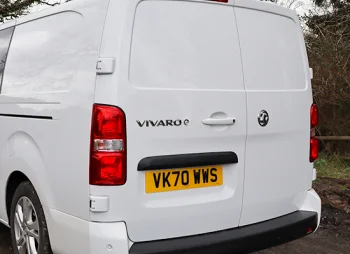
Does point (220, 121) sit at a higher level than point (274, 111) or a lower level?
lower

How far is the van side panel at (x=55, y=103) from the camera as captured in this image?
98.1 inches

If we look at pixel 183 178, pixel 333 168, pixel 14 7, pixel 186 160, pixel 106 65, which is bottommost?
pixel 183 178

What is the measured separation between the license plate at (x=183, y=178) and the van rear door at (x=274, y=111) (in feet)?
0.84

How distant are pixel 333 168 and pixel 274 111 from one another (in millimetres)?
4160

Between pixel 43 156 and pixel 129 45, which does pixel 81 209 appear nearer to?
pixel 43 156

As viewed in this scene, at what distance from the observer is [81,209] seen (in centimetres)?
252

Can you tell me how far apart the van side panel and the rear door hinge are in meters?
0.07

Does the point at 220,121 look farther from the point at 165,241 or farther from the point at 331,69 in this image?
the point at 331,69

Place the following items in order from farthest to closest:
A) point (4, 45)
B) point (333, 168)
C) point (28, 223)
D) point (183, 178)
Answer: point (333, 168), point (4, 45), point (28, 223), point (183, 178)

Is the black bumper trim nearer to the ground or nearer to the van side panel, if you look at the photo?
the van side panel

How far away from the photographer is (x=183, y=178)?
261 centimetres

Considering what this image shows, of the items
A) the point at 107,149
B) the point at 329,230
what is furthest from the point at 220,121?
the point at 329,230

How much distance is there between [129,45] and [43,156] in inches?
38.1

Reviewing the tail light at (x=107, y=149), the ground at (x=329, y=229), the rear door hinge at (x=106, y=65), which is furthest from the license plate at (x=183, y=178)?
the ground at (x=329, y=229)
